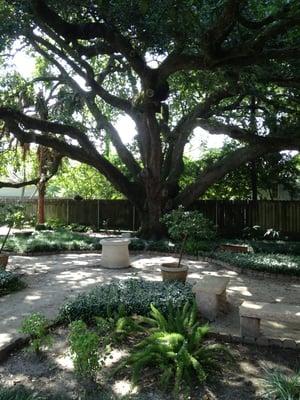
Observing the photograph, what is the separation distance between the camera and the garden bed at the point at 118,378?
12.5ft

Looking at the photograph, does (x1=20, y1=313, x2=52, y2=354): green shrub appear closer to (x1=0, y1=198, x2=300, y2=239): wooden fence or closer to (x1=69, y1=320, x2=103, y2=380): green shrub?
(x1=69, y1=320, x2=103, y2=380): green shrub

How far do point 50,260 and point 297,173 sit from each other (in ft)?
36.9

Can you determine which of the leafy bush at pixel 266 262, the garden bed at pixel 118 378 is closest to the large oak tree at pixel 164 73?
the leafy bush at pixel 266 262

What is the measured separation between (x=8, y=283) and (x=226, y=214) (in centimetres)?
1172

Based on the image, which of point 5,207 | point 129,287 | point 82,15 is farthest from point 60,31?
point 129,287

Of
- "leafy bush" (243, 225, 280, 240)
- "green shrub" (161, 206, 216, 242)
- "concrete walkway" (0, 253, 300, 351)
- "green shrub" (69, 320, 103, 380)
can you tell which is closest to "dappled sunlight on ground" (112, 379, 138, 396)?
"green shrub" (69, 320, 103, 380)

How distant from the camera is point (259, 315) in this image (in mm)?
4934

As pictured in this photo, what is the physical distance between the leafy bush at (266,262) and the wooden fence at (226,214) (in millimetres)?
6653

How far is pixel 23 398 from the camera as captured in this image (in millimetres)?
3455

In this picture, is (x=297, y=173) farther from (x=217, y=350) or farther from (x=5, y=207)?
(x=217, y=350)

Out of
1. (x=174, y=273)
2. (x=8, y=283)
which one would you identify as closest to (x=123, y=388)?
(x=174, y=273)

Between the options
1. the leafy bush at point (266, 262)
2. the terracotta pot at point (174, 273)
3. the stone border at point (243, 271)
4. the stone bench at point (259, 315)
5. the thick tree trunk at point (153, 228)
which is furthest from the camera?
the thick tree trunk at point (153, 228)

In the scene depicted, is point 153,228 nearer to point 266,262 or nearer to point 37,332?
point 266,262

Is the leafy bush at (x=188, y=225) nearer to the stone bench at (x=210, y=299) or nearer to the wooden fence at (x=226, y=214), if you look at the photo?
the stone bench at (x=210, y=299)
